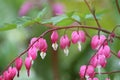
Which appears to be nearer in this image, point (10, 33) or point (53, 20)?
point (53, 20)

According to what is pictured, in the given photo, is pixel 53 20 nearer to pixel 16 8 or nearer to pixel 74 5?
pixel 74 5

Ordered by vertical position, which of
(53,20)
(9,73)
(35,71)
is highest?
(53,20)

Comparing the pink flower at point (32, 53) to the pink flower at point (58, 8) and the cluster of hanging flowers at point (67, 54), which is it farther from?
the pink flower at point (58, 8)

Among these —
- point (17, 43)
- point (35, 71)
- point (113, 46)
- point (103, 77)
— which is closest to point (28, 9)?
point (17, 43)

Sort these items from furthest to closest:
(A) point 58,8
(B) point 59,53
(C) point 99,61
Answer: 1. (A) point 58,8
2. (B) point 59,53
3. (C) point 99,61

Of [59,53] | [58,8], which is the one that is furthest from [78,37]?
[58,8]

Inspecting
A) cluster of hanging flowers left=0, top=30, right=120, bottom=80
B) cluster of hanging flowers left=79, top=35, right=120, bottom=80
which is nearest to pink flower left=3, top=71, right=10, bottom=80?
cluster of hanging flowers left=0, top=30, right=120, bottom=80

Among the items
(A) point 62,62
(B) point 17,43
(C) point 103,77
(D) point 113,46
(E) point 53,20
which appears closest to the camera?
(E) point 53,20

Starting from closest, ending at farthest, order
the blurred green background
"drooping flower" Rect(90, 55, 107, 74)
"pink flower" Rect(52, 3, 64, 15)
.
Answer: "drooping flower" Rect(90, 55, 107, 74)
the blurred green background
"pink flower" Rect(52, 3, 64, 15)

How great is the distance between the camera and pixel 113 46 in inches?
69.1

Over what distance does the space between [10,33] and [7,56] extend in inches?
16.7

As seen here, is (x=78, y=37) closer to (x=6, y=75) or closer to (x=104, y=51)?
(x=104, y=51)

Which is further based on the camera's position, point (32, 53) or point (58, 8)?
point (58, 8)

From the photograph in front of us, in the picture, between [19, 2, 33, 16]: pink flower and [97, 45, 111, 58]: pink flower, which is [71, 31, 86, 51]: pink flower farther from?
[19, 2, 33, 16]: pink flower
